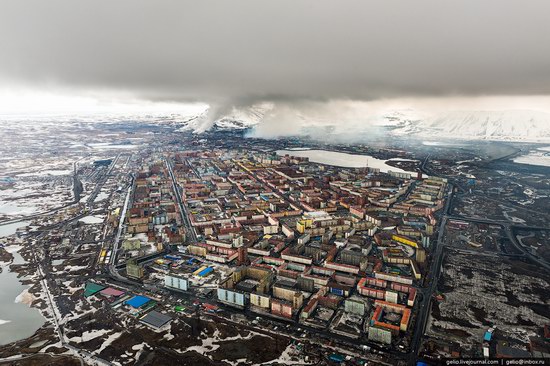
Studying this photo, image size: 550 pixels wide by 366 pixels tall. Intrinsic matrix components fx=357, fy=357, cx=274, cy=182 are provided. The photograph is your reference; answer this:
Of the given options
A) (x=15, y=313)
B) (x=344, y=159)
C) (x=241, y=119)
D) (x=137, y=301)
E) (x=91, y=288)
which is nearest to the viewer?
(x=15, y=313)

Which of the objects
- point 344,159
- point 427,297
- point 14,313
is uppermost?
point 344,159

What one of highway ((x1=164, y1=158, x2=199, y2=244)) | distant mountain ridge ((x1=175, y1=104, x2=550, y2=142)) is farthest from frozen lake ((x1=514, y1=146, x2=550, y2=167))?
highway ((x1=164, y1=158, x2=199, y2=244))

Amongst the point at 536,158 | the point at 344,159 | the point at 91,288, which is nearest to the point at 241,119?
the point at 344,159

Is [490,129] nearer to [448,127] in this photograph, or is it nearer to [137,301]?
[448,127]

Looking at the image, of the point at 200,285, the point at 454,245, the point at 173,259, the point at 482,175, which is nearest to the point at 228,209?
the point at 173,259

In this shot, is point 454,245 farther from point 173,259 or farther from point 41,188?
point 41,188

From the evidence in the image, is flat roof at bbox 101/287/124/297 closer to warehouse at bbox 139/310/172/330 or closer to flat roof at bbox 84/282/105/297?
flat roof at bbox 84/282/105/297
